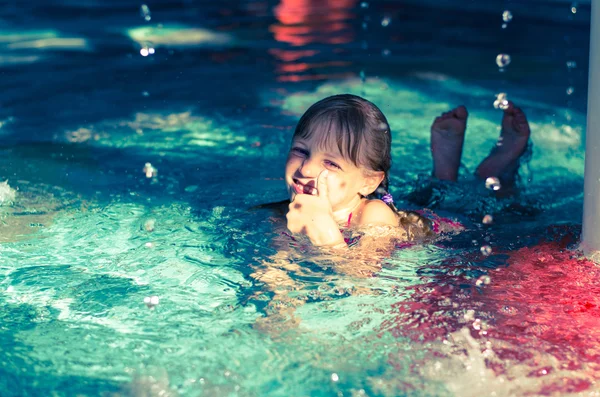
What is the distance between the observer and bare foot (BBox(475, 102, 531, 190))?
353 cm

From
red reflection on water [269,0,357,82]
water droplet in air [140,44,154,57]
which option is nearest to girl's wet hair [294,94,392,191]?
red reflection on water [269,0,357,82]

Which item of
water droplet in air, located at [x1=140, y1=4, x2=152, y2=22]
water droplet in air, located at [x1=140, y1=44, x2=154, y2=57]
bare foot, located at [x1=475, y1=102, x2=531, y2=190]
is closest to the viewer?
bare foot, located at [x1=475, y1=102, x2=531, y2=190]

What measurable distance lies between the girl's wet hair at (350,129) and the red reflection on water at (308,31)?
2776 mm

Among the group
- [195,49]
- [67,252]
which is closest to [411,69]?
[195,49]

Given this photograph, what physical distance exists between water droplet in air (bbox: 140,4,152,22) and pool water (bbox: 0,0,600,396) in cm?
29

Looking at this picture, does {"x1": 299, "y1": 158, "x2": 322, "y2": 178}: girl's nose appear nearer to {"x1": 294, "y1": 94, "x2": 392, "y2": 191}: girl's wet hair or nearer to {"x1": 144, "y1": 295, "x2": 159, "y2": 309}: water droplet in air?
{"x1": 294, "y1": 94, "x2": 392, "y2": 191}: girl's wet hair

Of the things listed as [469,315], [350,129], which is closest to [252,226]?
[350,129]

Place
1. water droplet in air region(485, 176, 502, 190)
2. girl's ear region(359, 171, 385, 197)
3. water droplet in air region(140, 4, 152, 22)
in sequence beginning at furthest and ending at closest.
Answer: water droplet in air region(140, 4, 152, 22)
water droplet in air region(485, 176, 502, 190)
girl's ear region(359, 171, 385, 197)

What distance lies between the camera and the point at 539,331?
2150 mm

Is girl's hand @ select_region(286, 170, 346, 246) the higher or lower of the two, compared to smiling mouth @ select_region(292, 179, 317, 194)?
lower

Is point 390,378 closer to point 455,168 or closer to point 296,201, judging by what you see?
point 296,201

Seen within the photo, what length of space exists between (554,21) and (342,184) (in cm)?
504

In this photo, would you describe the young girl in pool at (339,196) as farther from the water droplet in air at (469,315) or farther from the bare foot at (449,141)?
the bare foot at (449,141)

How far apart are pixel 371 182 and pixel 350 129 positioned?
10.9 inches
